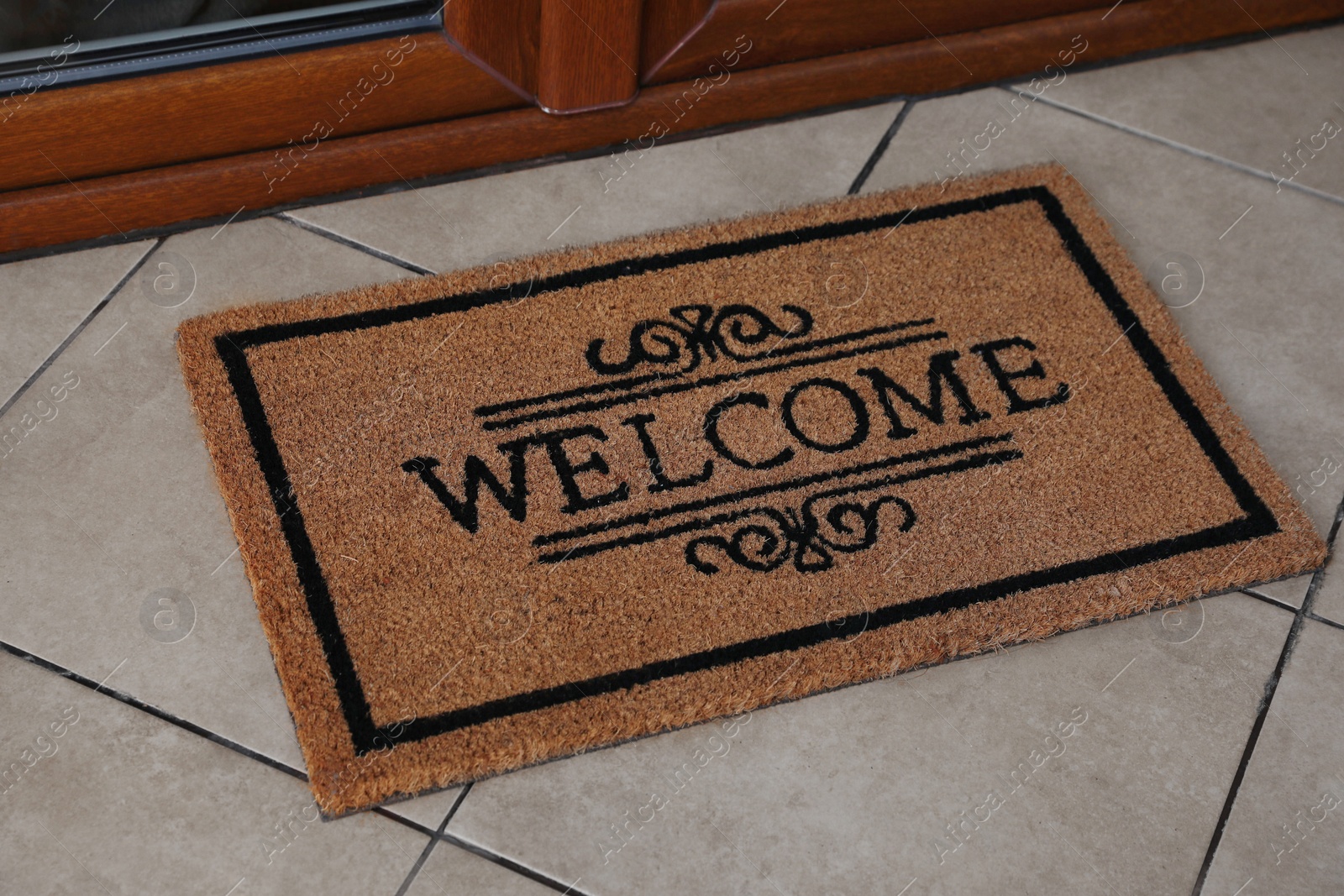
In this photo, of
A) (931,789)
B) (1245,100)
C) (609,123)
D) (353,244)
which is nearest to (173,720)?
(353,244)

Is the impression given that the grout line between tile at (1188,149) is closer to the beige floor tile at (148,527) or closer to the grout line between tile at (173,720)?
the beige floor tile at (148,527)

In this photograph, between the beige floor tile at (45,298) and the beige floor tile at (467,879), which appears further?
the beige floor tile at (45,298)

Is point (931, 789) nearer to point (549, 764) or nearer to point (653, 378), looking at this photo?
point (549, 764)

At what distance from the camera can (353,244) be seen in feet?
5.21

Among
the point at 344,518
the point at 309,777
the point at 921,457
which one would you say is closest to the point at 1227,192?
the point at 921,457

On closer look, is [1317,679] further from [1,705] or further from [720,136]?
[1,705]

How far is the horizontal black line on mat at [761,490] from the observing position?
136 cm

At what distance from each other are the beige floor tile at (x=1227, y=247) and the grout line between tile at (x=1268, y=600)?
14 centimetres

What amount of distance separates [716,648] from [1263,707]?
0.63m

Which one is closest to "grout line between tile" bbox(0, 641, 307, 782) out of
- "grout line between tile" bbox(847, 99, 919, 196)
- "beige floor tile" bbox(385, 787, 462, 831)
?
"beige floor tile" bbox(385, 787, 462, 831)

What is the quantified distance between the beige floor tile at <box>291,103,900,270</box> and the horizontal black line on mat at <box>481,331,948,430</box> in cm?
27

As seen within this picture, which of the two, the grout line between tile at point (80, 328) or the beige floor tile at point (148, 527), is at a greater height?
the grout line between tile at point (80, 328)

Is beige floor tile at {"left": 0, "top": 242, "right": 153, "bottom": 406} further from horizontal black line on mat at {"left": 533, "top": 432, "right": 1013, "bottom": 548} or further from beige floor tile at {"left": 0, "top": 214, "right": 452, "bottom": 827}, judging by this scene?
horizontal black line on mat at {"left": 533, "top": 432, "right": 1013, "bottom": 548}

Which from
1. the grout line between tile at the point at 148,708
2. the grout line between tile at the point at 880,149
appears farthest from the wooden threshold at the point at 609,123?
the grout line between tile at the point at 148,708
